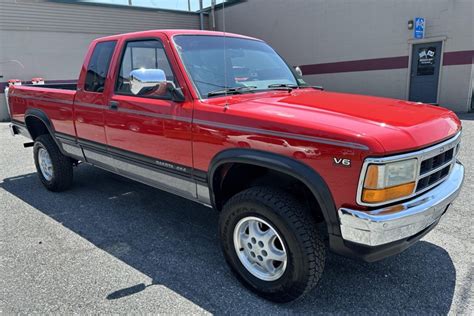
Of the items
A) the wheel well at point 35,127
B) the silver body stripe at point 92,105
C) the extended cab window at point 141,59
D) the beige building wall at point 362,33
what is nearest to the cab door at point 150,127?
the extended cab window at point 141,59

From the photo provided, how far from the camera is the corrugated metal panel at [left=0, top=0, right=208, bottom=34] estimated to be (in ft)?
44.0

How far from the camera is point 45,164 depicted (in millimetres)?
5105

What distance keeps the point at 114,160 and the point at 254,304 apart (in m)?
2.15

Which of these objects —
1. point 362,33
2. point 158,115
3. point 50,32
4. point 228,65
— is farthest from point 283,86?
point 50,32

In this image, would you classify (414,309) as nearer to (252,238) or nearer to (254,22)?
(252,238)

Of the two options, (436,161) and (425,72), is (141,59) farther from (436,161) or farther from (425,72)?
(425,72)

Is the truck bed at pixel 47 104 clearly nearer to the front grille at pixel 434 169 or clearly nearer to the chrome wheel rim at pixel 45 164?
the chrome wheel rim at pixel 45 164

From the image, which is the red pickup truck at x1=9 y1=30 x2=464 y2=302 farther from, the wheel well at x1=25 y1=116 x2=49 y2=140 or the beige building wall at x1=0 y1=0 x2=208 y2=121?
the beige building wall at x1=0 y1=0 x2=208 y2=121

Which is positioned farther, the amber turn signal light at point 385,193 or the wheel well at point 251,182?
the wheel well at point 251,182

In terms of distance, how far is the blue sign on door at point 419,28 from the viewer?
38.6ft

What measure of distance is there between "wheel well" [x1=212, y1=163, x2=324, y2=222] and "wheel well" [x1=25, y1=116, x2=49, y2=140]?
3.51 meters

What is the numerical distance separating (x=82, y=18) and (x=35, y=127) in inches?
452

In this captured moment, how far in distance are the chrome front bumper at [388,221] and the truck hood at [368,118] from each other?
35 cm

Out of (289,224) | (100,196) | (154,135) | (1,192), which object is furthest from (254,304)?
(1,192)
